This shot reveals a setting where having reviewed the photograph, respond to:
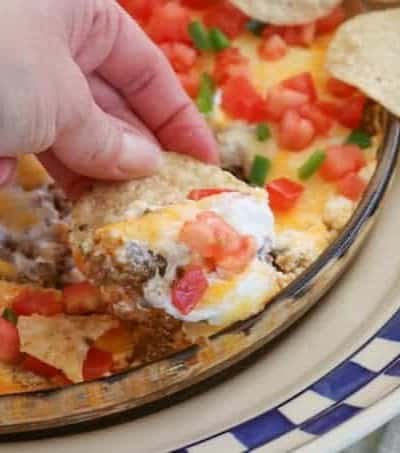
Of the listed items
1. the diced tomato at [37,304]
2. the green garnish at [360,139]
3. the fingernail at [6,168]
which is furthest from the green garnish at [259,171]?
the fingernail at [6,168]

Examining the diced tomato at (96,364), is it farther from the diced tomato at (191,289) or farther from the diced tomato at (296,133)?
the diced tomato at (296,133)

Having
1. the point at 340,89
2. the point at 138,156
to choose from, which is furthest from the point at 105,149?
the point at 340,89

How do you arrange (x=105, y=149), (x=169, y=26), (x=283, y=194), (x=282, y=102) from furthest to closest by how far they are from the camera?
(x=169, y=26), (x=282, y=102), (x=283, y=194), (x=105, y=149)

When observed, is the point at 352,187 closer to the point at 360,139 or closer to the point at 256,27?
the point at 360,139

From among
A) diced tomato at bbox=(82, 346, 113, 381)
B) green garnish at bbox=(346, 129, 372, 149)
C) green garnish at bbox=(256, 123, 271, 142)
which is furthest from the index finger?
diced tomato at bbox=(82, 346, 113, 381)

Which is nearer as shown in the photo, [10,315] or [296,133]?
[10,315]

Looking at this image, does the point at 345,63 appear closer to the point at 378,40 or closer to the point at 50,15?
the point at 378,40
